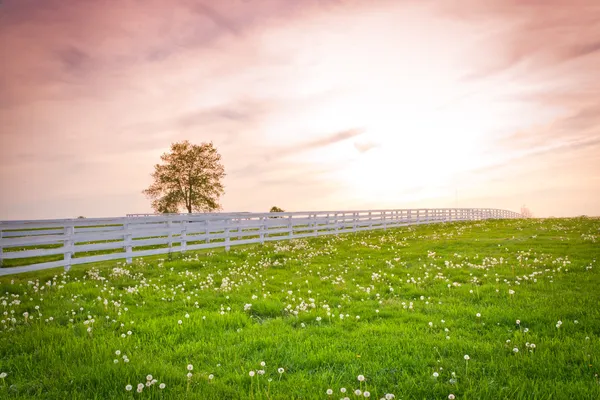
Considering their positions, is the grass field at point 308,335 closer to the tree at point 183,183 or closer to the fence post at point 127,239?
the fence post at point 127,239

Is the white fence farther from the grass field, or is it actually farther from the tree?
the tree

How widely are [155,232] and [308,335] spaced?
12.8 metres

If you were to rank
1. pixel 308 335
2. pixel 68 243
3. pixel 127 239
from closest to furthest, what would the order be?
pixel 308 335
pixel 68 243
pixel 127 239

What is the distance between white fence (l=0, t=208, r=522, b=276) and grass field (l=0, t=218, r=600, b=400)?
61.7 inches

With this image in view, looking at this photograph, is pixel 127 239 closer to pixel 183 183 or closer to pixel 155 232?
pixel 155 232

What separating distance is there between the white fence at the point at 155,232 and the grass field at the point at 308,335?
157 cm

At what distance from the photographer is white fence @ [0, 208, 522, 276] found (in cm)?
1331

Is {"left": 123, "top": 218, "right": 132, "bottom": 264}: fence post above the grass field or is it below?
above

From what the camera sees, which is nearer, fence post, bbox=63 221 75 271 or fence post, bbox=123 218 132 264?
fence post, bbox=63 221 75 271

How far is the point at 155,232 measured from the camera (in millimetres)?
17312

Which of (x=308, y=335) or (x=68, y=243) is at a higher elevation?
(x=68, y=243)

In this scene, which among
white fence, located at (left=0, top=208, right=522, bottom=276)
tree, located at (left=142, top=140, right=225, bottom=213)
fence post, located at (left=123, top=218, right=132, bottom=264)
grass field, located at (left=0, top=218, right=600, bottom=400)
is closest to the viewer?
grass field, located at (left=0, top=218, right=600, bottom=400)

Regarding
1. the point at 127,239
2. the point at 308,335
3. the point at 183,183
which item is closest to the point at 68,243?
the point at 127,239

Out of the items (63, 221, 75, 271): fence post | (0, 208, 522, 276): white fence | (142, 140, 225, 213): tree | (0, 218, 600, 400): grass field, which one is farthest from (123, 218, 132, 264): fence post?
(142, 140, 225, 213): tree
